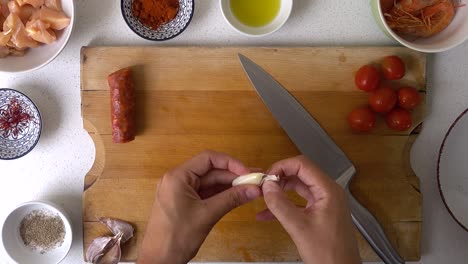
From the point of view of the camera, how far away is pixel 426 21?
3.98ft

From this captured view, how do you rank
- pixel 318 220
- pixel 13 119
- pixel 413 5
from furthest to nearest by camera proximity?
pixel 13 119
pixel 413 5
pixel 318 220

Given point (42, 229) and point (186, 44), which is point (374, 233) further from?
point (42, 229)

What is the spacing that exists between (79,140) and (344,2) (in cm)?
87

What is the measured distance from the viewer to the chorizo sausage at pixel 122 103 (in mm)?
1238

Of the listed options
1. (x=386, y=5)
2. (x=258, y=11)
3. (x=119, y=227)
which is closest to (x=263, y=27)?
(x=258, y=11)

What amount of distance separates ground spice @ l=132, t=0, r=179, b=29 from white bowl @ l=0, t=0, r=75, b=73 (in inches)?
6.9

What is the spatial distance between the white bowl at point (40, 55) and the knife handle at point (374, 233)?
35.4 inches

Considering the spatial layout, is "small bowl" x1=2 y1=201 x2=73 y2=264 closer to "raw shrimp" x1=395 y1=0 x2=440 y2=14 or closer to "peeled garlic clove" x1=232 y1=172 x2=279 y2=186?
"peeled garlic clove" x1=232 y1=172 x2=279 y2=186

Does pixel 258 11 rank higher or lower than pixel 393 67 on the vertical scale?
higher

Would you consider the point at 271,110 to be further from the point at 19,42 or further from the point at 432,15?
the point at 19,42

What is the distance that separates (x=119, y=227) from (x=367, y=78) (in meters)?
0.81

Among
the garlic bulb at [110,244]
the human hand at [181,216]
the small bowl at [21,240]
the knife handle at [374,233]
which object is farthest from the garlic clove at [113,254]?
the knife handle at [374,233]

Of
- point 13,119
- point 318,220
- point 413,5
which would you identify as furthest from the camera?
point 13,119

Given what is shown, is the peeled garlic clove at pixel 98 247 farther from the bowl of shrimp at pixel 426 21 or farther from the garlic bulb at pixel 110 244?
the bowl of shrimp at pixel 426 21
